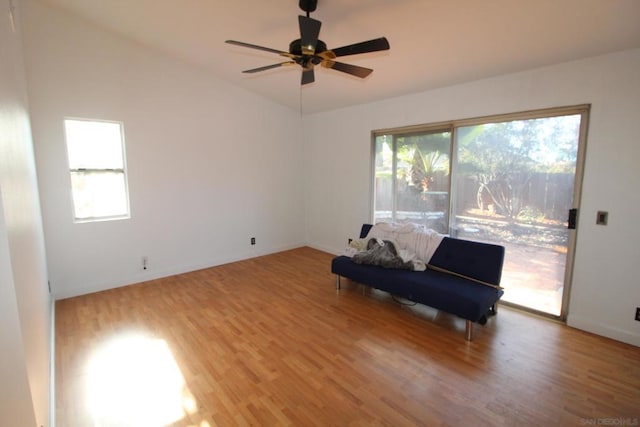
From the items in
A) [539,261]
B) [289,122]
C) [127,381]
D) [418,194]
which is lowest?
[127,381]

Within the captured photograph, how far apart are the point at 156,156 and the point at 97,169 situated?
0.69 meters

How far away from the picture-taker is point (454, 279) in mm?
3041

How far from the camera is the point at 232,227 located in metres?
4.92

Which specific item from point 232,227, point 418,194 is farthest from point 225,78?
point 418,194

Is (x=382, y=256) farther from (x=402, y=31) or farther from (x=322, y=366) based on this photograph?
(x=402, y=31)

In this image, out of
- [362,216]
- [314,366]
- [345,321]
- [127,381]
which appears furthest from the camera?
[362,216]

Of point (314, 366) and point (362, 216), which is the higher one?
point (362, 216)

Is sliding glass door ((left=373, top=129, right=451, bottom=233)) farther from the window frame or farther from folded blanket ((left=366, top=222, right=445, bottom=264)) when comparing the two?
folded blanket ((left=366, top=222, right=445, bottom=264))

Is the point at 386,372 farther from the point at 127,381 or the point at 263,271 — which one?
the point at 263,271

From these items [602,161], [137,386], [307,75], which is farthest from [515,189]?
[137,386]

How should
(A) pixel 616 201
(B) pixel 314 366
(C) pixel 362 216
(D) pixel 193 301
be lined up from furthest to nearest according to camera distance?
1. (C) pixel 362 216
2. (D) pixel 193 301
3. (A) pixel 616 201
4. (B) pixel 314 366

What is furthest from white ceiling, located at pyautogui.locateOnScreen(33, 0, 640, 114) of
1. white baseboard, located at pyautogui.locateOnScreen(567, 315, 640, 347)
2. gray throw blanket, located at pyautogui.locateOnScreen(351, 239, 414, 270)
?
white baseboard, located at pyautogui.locateOnScreen(567, 315, 640, 347)

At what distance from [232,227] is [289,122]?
7.31 ft

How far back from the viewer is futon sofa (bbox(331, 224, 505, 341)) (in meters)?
2.65
